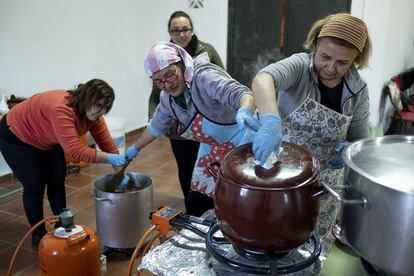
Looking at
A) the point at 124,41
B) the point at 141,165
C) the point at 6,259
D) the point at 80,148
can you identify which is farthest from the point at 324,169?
the point at 124,41

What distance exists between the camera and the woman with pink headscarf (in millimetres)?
1276

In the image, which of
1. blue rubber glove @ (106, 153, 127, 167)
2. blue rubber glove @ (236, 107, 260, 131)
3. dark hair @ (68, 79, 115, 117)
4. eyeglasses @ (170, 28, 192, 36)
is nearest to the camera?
blue rubber glove @ (236, 107, 260, 131)

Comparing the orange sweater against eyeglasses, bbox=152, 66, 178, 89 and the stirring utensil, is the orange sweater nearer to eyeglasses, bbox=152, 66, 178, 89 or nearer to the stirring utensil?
the stirring utensil

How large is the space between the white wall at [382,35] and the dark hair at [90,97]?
7.14ft

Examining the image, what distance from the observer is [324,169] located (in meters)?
1.33

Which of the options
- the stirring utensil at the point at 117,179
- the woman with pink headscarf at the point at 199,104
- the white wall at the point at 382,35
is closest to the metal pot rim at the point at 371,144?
the woman with pink headscarf at the point at 199,104

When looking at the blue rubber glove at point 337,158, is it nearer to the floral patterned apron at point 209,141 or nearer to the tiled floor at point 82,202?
the floral patterned apron at point 209,141

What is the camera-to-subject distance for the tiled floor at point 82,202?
1.91m

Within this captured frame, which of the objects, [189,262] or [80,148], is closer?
[189,262]

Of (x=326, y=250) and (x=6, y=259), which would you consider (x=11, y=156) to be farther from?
(x=326, y=250)

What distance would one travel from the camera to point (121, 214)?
1.75 meters

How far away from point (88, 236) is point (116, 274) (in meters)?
0.43

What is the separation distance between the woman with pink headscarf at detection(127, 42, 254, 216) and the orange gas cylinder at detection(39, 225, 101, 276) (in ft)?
1.36

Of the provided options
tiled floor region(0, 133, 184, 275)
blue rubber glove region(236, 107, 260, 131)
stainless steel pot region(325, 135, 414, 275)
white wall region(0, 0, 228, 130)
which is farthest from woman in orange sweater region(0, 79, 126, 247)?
stainless steel pot region(325, 135, 414, 275)
